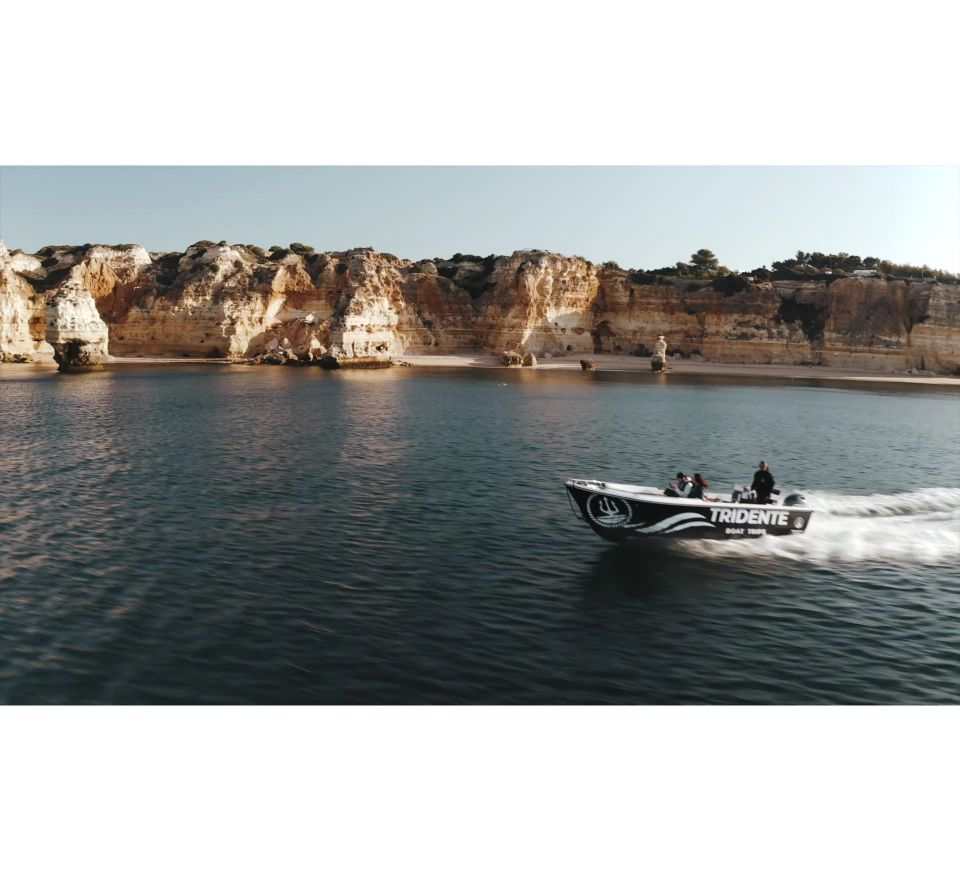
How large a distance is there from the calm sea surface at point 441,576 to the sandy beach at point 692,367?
57058 millimetres

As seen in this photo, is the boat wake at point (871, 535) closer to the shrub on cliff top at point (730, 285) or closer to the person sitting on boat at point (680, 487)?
the person sitting on boat at point (680, 487)

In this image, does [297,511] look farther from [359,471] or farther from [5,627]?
[5,627]

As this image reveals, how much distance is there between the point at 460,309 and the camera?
11481 cm

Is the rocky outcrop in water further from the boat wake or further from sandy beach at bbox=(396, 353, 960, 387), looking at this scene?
the boat wake

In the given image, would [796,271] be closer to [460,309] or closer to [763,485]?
[460,309]

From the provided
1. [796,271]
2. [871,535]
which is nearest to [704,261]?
[796,271]

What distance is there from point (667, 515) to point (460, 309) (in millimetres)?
96382

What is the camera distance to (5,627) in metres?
15.0

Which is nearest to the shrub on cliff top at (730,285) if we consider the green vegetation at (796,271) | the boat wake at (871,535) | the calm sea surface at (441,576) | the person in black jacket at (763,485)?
the green vegetation at (796,271)

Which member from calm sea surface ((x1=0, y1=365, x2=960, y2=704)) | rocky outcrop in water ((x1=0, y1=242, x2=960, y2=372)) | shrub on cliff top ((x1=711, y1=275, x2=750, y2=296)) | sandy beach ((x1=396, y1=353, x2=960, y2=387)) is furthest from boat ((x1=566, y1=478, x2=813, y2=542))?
shrub on cliff top ((x1=711, y1=275, x2=750, y2=296))

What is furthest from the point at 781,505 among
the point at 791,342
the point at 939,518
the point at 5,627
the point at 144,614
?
the point at 791,342

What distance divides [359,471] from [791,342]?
8760 cm

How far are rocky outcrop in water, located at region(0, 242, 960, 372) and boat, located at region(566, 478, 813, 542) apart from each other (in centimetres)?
8095

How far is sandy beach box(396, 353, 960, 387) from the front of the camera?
93.2 m
